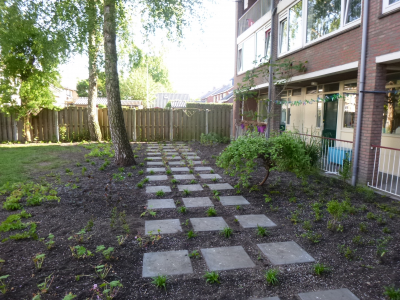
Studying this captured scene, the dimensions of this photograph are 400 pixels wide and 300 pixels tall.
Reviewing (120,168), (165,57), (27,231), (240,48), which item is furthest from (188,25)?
(240,48)

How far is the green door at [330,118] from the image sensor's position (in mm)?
9969

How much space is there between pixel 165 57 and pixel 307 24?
17.5 ft

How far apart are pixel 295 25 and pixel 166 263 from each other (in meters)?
9.40

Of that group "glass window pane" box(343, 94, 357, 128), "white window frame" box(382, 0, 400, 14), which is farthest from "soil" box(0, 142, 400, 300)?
"glass window pane" box(343, 94, 357, 128)

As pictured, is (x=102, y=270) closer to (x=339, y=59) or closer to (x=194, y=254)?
(x=194, y=254)

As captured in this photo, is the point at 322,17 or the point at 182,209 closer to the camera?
the point at 182,209

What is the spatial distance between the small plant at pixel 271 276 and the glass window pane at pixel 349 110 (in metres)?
7.70

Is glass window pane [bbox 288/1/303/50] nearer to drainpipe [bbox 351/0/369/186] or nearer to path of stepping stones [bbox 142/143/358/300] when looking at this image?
drainpipe [bbox 351/0/369/186]

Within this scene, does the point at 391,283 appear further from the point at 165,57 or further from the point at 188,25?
the point at 165,57

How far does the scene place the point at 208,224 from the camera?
4168 mm

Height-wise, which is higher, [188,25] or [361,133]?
[188,25]

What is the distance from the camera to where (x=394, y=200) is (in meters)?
5.43

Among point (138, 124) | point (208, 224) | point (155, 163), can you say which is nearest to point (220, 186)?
point (208, 224)

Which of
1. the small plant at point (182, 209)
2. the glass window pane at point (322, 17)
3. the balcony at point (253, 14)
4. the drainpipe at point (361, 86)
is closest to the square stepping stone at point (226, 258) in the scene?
the small plant at point (182, 209)
